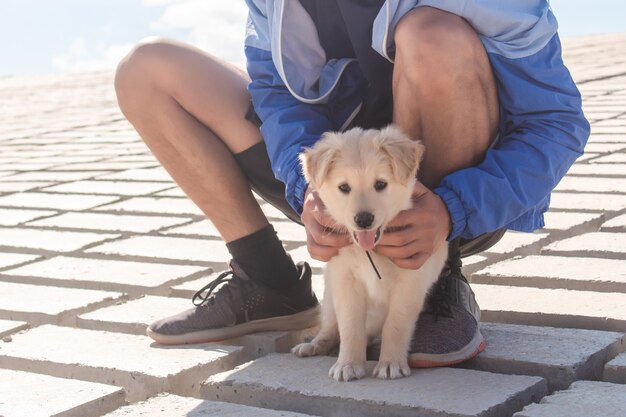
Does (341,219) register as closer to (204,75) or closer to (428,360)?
(428,360)

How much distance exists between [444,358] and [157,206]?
8.42 ft

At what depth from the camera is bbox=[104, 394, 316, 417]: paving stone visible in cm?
245

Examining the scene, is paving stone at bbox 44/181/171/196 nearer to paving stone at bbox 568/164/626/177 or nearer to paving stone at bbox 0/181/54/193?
paving stone at bbox 0/181/54/193

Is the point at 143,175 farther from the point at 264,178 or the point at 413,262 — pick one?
the point at 413,262

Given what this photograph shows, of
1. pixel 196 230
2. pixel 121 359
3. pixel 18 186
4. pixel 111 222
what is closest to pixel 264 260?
pixel 121 359

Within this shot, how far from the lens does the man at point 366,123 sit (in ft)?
8.76

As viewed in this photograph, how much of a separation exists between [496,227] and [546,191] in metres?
0.17

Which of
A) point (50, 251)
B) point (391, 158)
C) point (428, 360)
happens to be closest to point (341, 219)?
point (391, 158)

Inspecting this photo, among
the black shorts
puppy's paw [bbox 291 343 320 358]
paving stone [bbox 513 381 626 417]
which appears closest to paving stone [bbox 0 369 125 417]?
puppy's paw [bbox 291 343 320 358]

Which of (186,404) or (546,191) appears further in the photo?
(546,191)

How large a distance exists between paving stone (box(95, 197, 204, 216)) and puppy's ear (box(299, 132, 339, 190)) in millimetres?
2214

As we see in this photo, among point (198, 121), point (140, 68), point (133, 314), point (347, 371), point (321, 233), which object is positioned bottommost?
point (347, 371)

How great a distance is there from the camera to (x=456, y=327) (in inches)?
107

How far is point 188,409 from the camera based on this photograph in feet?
8.23
